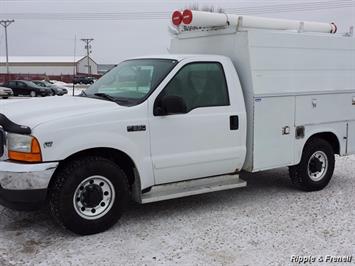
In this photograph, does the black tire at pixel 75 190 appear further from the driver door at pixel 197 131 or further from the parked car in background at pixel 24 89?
the parked car in background at pixel 24 89

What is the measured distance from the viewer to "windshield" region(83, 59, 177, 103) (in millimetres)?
5469

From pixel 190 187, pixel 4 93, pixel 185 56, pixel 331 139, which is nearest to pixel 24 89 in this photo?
pixel 4 93

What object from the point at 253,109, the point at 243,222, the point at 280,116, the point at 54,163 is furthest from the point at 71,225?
the point at 280,116

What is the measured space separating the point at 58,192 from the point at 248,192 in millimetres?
3060

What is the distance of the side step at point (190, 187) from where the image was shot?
5429 millimetres

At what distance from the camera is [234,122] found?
5910 millimetres

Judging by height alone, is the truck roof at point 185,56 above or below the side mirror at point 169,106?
above

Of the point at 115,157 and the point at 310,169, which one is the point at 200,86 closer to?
the point at 115,157

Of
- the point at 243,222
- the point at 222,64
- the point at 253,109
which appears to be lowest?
the point at 243,222

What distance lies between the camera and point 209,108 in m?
5.74

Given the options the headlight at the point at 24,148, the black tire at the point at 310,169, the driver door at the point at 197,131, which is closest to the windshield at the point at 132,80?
the driver door at the point at 197,131

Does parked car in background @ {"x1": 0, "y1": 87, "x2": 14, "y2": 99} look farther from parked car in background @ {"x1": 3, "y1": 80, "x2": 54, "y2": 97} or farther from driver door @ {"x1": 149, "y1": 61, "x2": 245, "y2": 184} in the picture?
driver door @ {"x1": 149, "y1": 61, "x2": 245, "y2": 184}

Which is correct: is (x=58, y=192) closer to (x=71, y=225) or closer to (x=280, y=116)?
(x=71, y=225)

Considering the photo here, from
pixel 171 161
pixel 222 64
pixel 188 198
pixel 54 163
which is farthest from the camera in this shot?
pixel 188 198
